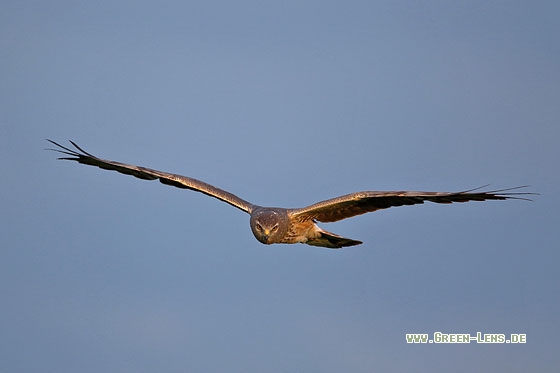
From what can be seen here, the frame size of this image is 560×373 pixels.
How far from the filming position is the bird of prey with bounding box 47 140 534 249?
58.4ft

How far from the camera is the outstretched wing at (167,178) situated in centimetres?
2009

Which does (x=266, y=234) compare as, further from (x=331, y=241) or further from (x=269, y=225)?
(x=331, y=241)

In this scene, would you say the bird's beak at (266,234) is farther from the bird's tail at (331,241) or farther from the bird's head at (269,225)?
the bird's tail at (331,241)

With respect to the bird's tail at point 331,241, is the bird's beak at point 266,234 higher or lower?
lower

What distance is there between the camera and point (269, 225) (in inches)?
742

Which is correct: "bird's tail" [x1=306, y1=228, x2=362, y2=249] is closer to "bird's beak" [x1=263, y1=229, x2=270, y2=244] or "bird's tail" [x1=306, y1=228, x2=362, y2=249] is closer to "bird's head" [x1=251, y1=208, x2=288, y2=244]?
"bird's head" [x1=251, y1=208, x2=288, y2=244]

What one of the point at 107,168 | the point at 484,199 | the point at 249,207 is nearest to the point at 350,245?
the point at 249,207

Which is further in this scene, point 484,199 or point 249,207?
point 249,207

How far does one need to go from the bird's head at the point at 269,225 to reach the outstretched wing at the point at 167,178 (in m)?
0.79

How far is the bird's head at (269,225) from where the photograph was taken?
18.9 metres

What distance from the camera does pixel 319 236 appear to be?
19953 millimetres

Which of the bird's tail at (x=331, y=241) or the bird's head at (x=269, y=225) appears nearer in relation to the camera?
the bird's head at (x=269, y=225)

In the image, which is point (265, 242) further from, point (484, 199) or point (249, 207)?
point (484, 199)

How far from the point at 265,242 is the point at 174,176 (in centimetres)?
231
